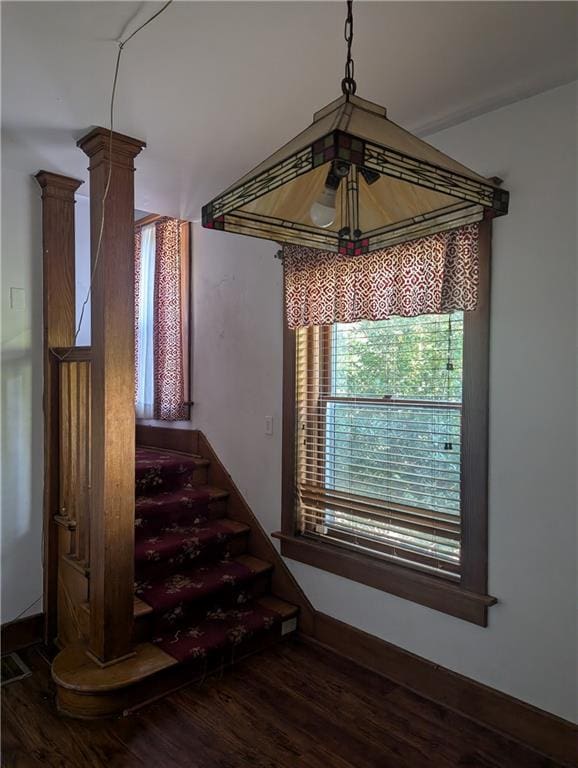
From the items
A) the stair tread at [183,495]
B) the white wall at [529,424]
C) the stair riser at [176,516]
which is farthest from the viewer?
the stair tread at [183,495]

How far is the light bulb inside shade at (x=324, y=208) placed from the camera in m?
1.43

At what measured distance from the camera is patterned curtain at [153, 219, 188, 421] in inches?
154

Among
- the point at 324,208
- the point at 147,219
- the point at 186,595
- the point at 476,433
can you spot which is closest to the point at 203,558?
the point at 186,595

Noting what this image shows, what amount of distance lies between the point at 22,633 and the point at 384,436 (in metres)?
2.29

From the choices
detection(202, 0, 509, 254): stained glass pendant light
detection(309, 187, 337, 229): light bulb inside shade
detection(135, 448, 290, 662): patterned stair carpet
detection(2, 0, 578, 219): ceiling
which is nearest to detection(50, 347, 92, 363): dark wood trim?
detection(135, 448, 290, 662): patterned stair carpet

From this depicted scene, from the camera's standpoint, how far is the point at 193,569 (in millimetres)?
3074

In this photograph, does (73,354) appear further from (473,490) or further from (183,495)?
(473,490)

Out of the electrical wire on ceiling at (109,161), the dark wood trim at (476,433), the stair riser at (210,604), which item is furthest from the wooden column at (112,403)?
the dark wood trim at (476,433)

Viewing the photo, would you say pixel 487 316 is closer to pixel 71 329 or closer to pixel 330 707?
pixel 330 707

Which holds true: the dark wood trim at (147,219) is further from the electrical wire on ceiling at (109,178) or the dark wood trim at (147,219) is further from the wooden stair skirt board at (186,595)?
the wooden stair skirt board at (186,595)

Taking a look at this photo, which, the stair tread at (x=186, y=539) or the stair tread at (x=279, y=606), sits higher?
the stair tread at (x=186, y=539)

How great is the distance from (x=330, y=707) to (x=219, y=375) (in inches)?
82.3

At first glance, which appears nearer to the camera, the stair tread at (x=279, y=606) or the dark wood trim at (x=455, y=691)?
the dark wood trim at (x=455, y=691)

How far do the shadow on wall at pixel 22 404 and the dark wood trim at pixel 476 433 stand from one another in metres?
2.35
